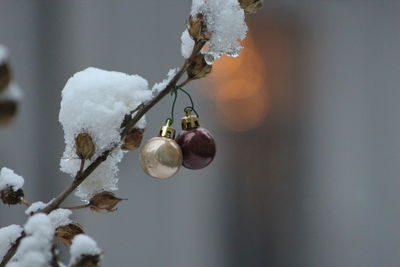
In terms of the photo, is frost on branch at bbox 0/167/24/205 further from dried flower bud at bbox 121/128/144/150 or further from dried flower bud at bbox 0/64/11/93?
dried flower bud at bbox 0/64/11/93

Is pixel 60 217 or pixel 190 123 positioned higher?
pixel 190 123

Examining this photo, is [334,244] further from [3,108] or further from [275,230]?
[3,108]

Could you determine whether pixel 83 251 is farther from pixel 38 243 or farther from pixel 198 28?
pixel 198 28

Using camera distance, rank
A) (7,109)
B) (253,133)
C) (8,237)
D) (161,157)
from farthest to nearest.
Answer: (253,133) → (161,157) → (8,237) → (7,109)

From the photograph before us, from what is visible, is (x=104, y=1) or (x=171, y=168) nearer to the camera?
(x=171, y=168)

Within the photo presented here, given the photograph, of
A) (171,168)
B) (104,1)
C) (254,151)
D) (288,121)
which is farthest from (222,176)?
(171,168)

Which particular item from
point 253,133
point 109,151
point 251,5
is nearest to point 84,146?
point 109,151

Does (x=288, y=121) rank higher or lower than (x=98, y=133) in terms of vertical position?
higher

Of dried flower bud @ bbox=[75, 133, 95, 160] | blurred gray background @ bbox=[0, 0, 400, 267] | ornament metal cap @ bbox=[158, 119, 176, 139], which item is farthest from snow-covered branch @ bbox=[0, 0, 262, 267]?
blurred gray background @ bbox=[0, 0, 400, 267]
